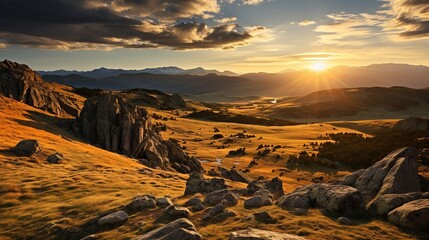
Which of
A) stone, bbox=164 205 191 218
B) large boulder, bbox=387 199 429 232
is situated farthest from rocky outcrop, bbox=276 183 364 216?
stone, bbox=164 205 191 218

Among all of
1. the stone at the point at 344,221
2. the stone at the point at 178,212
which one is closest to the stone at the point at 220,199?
A: the stone at the point at 178,212

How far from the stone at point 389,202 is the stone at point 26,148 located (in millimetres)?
32738

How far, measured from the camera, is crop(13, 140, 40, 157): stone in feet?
110

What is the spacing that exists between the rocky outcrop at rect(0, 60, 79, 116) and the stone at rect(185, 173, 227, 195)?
43420 millimetres

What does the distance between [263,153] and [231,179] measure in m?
25.5

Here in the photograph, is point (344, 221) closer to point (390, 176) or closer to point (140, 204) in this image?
point (390, 176)

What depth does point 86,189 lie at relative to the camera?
2581cm

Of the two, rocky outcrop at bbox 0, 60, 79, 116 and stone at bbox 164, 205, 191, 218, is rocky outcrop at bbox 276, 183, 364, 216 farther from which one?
rocky outcrop at bbox 0, 60, 79, 116

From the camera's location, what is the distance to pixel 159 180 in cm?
3159

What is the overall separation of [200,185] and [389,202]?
43.2 ft

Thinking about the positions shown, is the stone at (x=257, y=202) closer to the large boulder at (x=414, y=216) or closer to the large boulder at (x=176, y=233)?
the large boulder at (x=176, y=233)

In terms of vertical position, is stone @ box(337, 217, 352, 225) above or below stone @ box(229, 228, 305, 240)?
below

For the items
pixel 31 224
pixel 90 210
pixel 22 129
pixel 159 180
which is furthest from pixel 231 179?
pixel 22 129

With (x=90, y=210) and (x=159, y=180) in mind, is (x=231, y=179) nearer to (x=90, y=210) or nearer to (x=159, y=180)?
(x=159, y=180)
